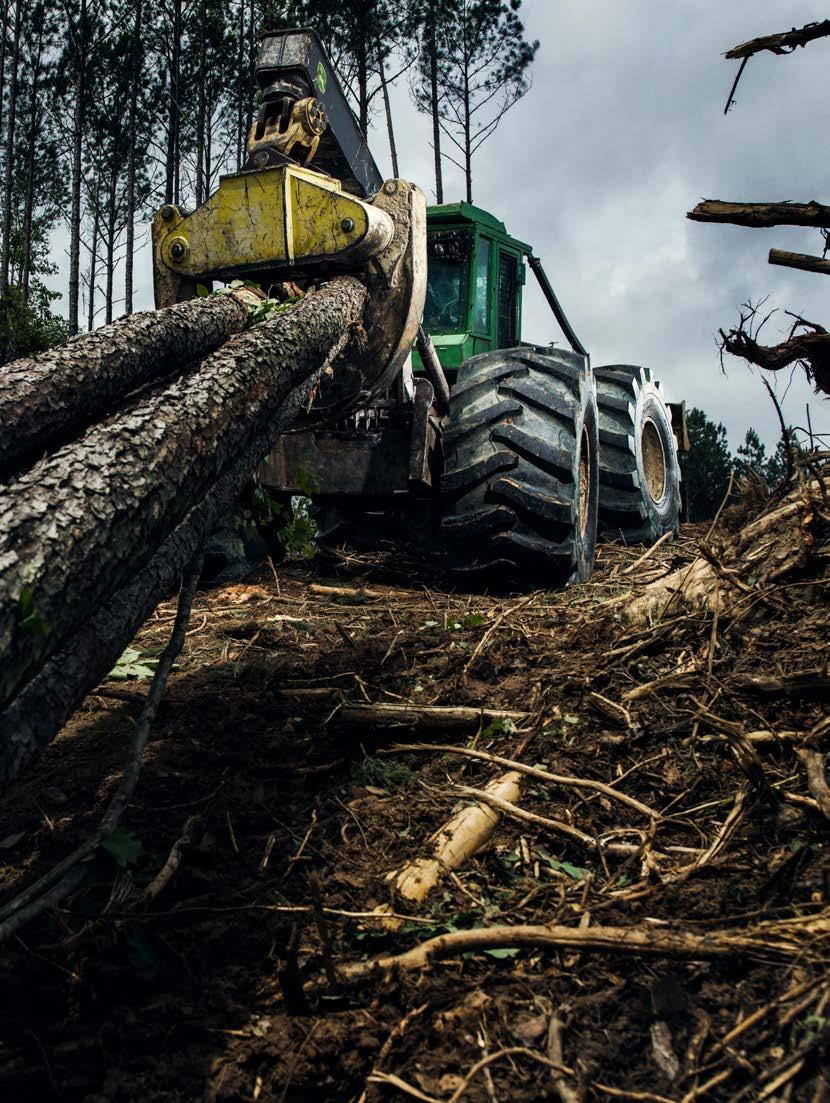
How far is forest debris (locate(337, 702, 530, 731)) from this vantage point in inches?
115

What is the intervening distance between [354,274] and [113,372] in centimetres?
185

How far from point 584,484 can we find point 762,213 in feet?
8.96

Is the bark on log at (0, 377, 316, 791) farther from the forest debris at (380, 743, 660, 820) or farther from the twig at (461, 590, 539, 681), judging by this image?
the twig at (461, 590, 539, 681)

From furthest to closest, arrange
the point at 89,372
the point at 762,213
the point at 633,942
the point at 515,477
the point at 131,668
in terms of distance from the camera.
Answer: the point at 515,477
the point at 131,668
the point at 762,213
the point at 89,372
the point at 633,942

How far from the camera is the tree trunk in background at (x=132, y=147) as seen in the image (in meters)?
24.2

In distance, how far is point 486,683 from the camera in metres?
3.33

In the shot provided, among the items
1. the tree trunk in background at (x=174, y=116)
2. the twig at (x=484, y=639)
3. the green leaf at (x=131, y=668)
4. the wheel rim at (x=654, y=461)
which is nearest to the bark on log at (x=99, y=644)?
the twig at (x=484, y=639)

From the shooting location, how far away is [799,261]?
3.61 meters

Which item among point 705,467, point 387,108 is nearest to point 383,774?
point 705,467

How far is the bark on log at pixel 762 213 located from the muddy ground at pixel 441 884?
143 centimetres

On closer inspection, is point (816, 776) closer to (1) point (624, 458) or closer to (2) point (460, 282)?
(1) point (624, 458)

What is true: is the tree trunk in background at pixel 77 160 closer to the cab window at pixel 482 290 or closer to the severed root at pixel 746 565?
the cab window at pixel 482 290

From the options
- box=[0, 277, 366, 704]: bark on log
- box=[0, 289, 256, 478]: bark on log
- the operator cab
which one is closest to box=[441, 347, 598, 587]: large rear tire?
the operator cab

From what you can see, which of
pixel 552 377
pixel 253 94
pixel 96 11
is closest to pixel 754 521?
pixel 552 377
